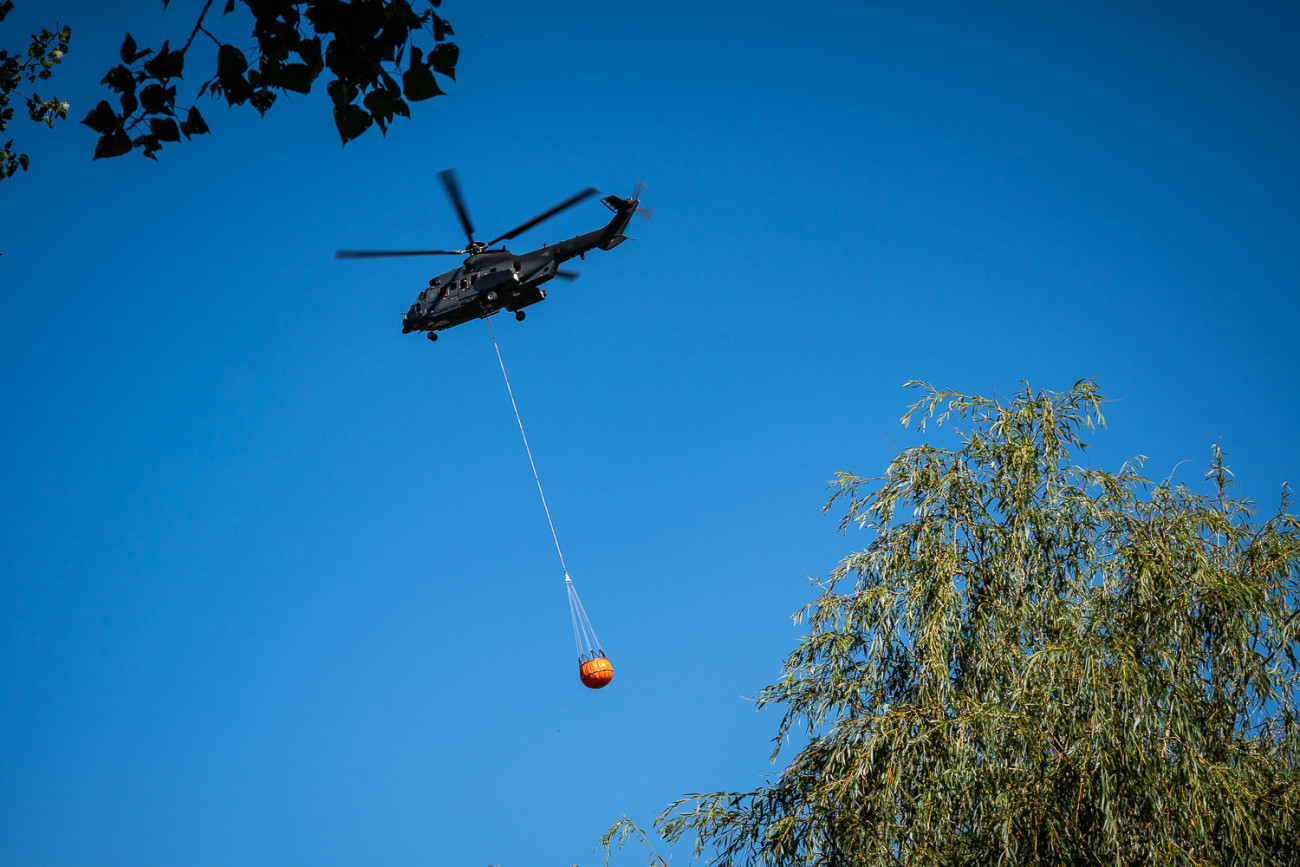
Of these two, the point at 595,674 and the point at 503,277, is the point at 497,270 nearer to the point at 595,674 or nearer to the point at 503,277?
the point at 503,277

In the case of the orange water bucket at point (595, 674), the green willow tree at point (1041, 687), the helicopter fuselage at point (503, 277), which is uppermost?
the helicopter fuselage at point (503, 277)

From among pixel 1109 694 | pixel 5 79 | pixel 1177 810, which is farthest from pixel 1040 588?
pixel 5 79

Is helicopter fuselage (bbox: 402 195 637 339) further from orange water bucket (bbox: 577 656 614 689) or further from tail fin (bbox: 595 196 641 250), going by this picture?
orange water bucket (bbox: 577 656 614 689)

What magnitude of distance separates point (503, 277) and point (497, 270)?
0.19m

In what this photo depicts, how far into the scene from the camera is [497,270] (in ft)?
52.2

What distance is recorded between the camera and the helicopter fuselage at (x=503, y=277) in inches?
618

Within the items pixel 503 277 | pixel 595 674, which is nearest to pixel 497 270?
pixel 503 277

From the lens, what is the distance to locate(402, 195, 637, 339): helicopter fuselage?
51.5 feet

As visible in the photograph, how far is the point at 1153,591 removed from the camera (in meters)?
8.12

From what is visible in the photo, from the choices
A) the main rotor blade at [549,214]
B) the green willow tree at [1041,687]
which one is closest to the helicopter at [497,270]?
the main rotor blade at [549,214]

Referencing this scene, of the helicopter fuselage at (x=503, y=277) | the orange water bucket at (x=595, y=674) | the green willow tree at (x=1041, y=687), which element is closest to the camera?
the green willow tree at (x=1041, y=687)

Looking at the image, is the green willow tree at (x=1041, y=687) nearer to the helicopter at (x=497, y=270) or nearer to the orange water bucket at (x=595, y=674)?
the orange water bucket at (x=595, y=674)

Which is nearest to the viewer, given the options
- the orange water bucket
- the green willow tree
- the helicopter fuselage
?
the green willow tree

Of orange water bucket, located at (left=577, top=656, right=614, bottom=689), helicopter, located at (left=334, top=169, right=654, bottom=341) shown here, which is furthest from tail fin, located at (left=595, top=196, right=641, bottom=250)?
orange water bucket, located at (left=577, top=656, right=614, bottom=689)
